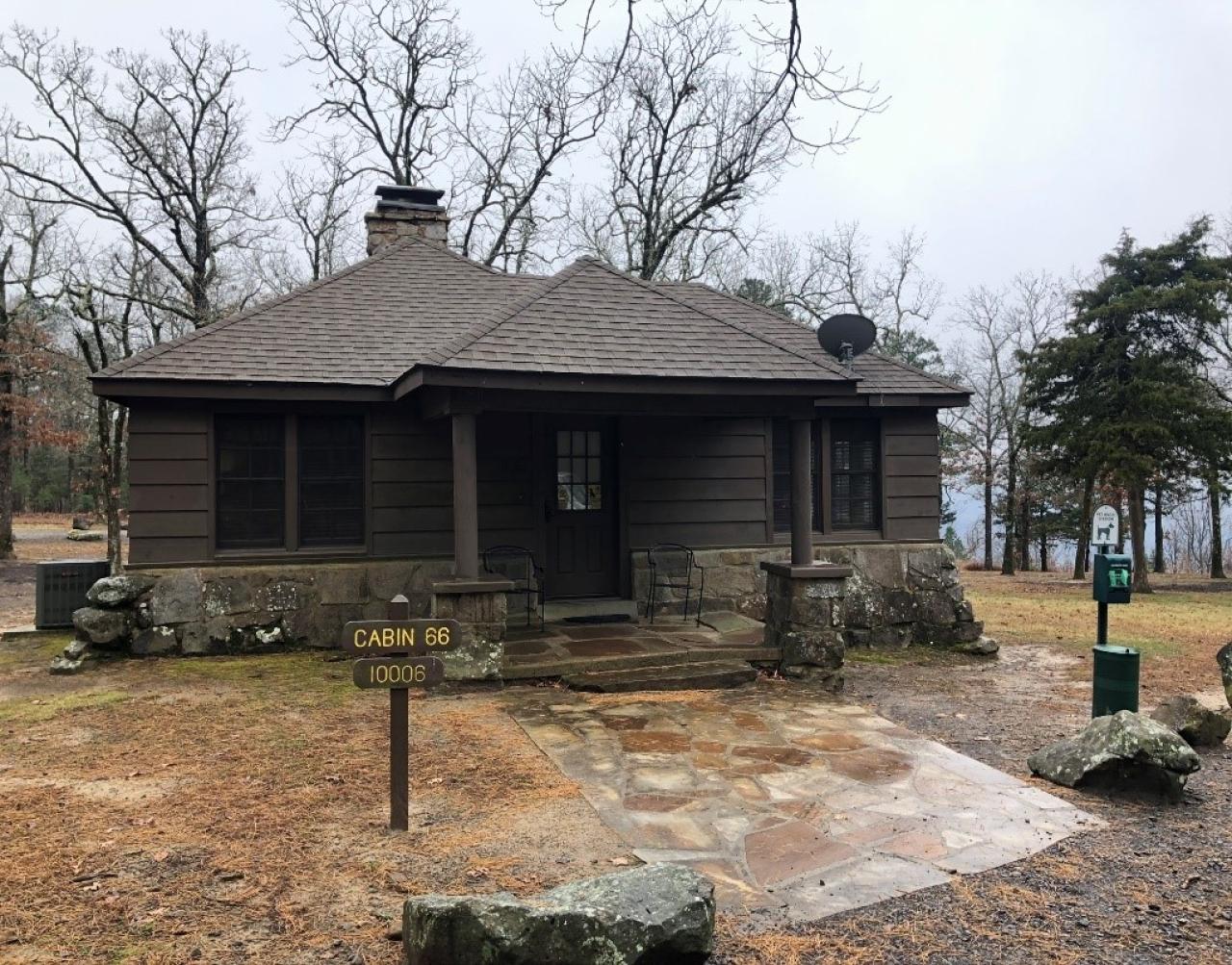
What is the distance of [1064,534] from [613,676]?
2433 cm

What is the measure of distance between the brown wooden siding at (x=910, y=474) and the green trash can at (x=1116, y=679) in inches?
178

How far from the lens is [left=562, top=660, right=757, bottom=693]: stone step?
6.85m

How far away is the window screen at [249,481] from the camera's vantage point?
8727 millimetres

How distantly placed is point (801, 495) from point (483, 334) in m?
3.42

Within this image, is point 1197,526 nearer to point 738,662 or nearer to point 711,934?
point 738,662

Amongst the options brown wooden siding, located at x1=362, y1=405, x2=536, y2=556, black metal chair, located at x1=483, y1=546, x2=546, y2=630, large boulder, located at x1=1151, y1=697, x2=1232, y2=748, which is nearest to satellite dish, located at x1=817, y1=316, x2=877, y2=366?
brown wooden siding, located at x1=362, y1=405, x2=536, y2=556

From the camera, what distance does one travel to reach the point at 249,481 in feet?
28.9

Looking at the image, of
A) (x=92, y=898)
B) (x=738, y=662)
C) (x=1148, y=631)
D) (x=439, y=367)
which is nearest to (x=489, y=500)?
(x=439, y=367)

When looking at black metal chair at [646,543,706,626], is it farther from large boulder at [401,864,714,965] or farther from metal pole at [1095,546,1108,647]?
large boulder at [401,864,714,965]

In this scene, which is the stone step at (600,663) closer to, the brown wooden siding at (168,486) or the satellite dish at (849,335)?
the satellite dish at (849,335)

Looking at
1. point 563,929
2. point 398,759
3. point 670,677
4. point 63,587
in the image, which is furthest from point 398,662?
point 63,587

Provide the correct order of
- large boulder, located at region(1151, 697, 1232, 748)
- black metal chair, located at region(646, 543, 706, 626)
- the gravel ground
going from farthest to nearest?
black metal chair, located at region(646, 543, 706, 626) → large boulder, located at region(1151, 697, 1232, 748) → the gravel ground

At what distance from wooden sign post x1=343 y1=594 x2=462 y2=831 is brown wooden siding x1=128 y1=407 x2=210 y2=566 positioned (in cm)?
550

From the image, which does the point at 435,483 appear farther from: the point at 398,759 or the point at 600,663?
the point at 398,759
